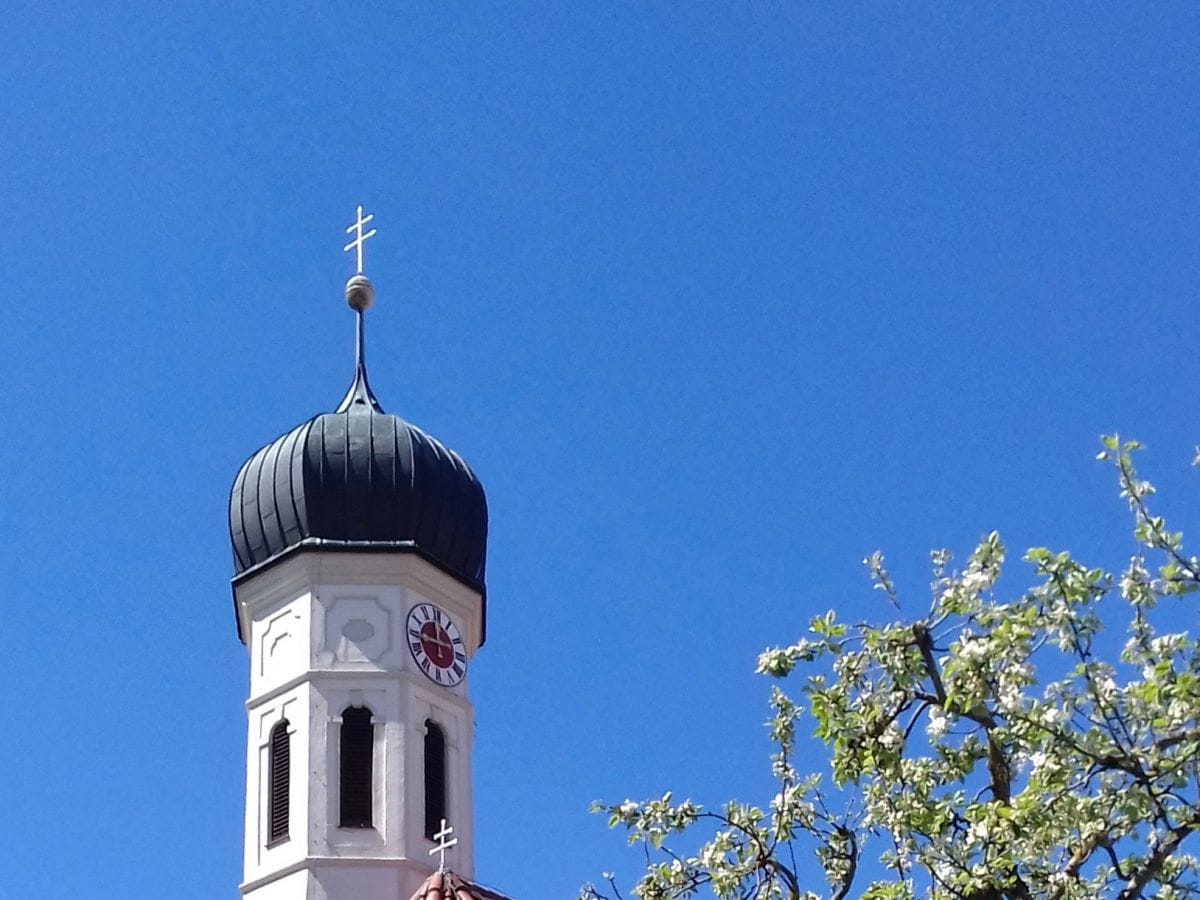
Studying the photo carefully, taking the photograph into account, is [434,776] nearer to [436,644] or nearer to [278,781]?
[436,644]

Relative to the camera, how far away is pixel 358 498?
28422 millimetres

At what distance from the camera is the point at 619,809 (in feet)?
44.0

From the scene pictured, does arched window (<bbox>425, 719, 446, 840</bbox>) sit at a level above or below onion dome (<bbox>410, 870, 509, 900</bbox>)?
above

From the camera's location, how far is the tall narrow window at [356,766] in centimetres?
2652

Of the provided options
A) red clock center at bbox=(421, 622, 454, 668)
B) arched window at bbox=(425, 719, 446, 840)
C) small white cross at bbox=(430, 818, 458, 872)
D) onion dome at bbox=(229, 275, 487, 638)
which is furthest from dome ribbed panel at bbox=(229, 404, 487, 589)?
small white cross at bbox=(430, 818, 458, 872)

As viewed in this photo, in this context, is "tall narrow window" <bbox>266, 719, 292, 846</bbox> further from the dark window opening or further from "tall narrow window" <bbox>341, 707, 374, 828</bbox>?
"tall narrow window" <bbox>341, 707, 374, 828</bbox>

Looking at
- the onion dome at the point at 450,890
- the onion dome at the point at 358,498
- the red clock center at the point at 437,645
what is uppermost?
the onion dome at the point at 358,498

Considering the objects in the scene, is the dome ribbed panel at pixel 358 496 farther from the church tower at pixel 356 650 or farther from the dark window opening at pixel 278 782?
the dark window opening at pixel 278 782

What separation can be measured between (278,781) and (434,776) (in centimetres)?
188

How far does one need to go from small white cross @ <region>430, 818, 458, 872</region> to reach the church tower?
0.10m

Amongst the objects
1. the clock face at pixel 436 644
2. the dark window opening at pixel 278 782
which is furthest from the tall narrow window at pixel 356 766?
the clock face at pixel 436 644

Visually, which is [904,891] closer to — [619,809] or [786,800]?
[786,800]

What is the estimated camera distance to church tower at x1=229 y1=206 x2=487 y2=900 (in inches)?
1037

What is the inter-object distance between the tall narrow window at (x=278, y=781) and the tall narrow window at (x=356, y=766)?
694mm
